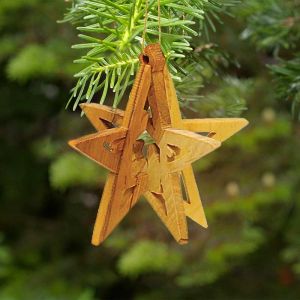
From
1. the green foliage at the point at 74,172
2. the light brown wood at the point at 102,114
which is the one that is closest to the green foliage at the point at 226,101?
the light brown wood at the point at 102,114

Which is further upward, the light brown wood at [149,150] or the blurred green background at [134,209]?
the light brown wood at [149,150]

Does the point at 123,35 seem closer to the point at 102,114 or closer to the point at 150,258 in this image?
the point at 102,114

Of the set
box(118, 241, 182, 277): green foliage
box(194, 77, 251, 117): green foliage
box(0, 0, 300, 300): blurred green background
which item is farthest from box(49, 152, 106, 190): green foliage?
box(194, 77, 251, 117): green foliage

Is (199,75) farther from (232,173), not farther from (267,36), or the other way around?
(232,173)

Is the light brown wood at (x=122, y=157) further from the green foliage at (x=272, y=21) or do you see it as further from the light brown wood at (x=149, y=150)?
the green foliage at (x=272, y=21)

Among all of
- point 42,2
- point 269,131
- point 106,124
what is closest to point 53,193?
point 42,2
